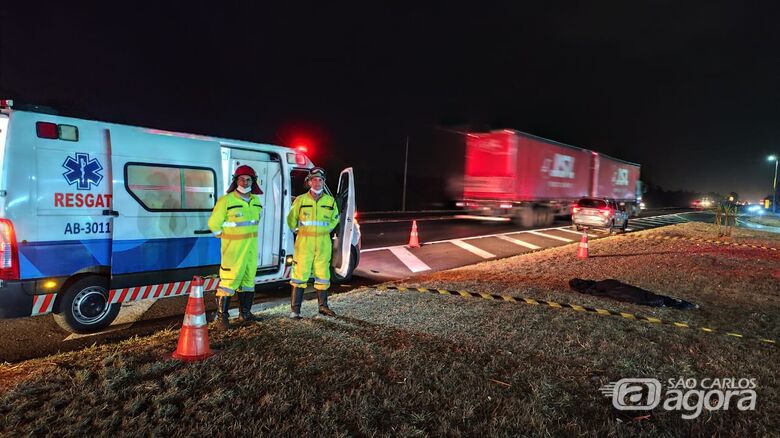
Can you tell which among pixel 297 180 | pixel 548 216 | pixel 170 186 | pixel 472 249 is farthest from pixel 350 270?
pixel 548 216

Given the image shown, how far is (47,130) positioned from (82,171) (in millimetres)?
502

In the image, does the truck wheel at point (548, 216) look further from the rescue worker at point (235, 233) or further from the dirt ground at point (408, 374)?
the rescue worker at point (235, 233)

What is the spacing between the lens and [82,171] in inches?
194

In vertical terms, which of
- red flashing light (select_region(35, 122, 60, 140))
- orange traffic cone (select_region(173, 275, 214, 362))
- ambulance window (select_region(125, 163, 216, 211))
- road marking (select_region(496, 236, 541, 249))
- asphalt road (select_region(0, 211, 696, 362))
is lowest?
road marking (select_region(496, 236, 541, 249))

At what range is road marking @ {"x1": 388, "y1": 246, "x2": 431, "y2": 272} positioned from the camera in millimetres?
10117

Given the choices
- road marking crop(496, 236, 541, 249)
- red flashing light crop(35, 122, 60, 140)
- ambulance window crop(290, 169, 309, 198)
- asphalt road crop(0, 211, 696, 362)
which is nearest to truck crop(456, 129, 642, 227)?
asphalt road crop(0, 211, 696, 362)

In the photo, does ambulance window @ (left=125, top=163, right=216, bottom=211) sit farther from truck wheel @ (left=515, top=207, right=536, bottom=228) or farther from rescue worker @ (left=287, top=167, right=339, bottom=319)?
truck wheel @ (left=515, top=207, right=536, bottom=228)

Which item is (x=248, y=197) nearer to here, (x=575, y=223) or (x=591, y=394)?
(x=591, y=394)

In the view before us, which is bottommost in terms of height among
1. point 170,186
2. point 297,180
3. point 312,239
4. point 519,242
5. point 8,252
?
point 519,242

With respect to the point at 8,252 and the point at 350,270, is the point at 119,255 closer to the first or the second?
the point at 8,252

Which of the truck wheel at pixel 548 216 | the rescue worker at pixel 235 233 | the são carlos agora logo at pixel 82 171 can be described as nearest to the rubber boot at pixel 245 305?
Answer: the rescue worker at pixel 235 233

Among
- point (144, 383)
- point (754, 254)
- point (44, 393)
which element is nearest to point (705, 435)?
point (144, 383)

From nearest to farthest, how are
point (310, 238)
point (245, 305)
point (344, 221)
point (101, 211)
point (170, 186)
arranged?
point (101, 211)
point (245, 305)
point (310, 238)
point (170, 186)
point (344, 221)

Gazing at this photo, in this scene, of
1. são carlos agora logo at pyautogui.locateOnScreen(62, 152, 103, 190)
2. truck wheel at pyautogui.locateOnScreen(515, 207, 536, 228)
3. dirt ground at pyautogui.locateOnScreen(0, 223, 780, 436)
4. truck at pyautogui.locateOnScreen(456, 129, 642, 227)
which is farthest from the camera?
truck wheel at pyautogui.locateOnScreen(515, 207, 536, 228)
